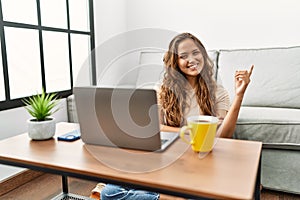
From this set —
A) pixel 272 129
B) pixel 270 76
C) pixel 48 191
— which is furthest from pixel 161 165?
pixel 270 76

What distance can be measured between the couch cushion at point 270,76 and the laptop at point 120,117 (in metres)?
1.27

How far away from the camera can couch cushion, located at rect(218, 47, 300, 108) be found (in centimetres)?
188

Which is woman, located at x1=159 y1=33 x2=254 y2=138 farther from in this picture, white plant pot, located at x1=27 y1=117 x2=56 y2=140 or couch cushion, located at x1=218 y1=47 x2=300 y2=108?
couch cushion, located at x1=218 y1=47 x2=300 y2=108

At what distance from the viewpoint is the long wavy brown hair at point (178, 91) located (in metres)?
1.28

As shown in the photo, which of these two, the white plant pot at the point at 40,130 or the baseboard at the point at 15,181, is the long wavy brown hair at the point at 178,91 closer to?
the white plant pot at the point at 40,130

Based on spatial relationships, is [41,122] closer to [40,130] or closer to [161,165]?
[40,130]

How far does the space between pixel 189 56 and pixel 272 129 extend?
24.9 inches

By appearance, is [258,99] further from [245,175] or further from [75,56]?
[75,56]

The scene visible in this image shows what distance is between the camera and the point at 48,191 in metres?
1.66

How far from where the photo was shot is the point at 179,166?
72cm

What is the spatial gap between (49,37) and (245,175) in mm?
1839

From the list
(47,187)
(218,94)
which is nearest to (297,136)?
(218,94)

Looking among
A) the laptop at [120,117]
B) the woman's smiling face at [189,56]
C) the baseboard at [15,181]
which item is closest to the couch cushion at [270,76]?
the woman's smiling face at [189,56]

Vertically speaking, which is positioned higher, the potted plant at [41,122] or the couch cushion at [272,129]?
the potted plant at [41,122]
